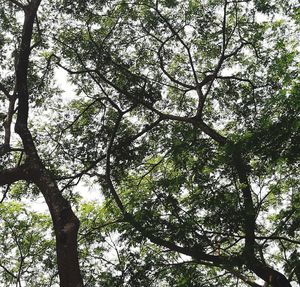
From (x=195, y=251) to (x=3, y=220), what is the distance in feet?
28.9

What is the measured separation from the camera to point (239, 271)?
7.11 meters

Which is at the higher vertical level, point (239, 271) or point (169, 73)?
point (169, 73)

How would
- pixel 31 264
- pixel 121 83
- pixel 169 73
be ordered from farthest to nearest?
pixel 31 264 < pixel 169 73 < pixel 121 83

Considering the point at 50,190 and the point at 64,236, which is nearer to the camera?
the point at 64,236

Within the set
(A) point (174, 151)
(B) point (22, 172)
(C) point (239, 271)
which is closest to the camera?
(B) point (22, 172)

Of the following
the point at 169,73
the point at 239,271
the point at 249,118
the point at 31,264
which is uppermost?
the point at 169,73

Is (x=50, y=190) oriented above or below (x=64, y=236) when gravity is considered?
above

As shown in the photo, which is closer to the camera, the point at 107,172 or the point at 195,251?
the point at 195,251

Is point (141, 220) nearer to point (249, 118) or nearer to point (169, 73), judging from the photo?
point (249, 118)

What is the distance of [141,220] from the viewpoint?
23.1 ft

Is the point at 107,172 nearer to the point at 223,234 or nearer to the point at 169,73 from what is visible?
the point at 223,234

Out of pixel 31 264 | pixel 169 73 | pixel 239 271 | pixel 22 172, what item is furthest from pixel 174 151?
pixel 31 264

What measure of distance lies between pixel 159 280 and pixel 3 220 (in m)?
7.38

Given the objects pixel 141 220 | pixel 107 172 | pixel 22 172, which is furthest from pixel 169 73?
pixel 22 172
